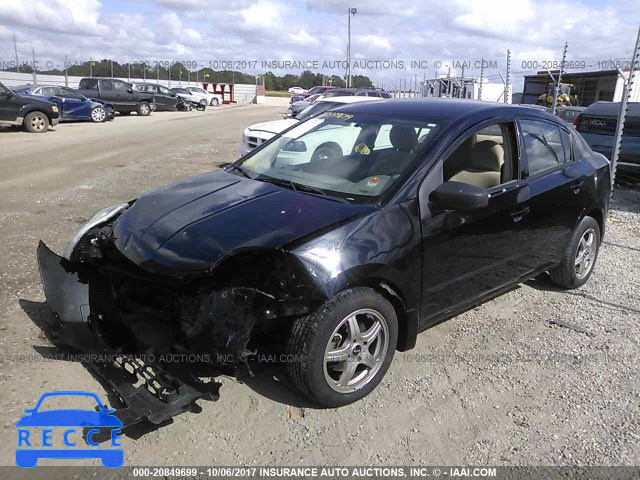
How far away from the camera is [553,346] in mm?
4012

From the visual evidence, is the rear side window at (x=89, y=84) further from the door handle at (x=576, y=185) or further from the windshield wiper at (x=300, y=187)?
the door handle at (x=576, y=185)

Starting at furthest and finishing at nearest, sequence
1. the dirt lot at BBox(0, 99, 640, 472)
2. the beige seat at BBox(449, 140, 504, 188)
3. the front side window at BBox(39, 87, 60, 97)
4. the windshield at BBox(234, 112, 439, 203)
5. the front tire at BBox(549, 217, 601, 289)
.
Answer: the front side window at BBox(39, 87, 60, 97) → the front tire at BBox(549, 217, 601, 289) → the beige seat at BBox(449, 140, 504, 188) → the windshield at BBox(234, 112, 439, 203) → the dirt lot at BBox(0, 99, 640, 472)

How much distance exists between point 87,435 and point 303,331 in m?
Answer: 1.27

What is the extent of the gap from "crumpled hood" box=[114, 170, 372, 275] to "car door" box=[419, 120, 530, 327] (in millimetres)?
575

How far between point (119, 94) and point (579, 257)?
26.5 metres

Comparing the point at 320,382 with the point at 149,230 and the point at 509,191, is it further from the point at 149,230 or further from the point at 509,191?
the point at 509,191

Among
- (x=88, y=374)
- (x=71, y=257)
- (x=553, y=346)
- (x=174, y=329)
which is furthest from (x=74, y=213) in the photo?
(x=553, y=346)

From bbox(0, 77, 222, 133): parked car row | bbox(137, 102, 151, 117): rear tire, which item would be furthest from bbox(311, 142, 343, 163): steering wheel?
bbox(137, 102, 151, 117): rear tire

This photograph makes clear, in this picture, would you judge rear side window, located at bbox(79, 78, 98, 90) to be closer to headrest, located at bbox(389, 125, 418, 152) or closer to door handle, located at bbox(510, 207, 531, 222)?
headrest, located at bbox(389, 125, 418, 152)

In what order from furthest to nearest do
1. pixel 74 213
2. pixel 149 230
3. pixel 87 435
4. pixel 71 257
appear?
pixel 74 213
pixel 71 257
pixel 149 230
pixel 87 435

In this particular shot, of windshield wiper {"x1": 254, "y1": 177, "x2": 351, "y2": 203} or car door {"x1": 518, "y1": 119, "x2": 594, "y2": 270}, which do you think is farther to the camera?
car door {"x1": 518, "y1": 119, "x2": 594, "y2": 270}

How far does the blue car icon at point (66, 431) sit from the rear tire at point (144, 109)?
89.3 feet

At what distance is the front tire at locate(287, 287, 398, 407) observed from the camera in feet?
9.53

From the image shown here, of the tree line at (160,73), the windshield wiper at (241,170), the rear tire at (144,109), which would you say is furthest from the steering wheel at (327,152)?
the tree line at (160,73)
